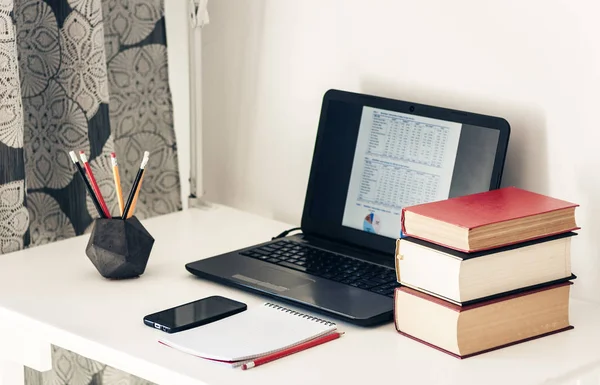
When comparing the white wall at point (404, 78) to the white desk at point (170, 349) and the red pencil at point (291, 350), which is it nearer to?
the white desk at point (170, 349)

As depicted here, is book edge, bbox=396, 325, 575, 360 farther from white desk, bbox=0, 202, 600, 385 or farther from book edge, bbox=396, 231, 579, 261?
book edge, bbox=396, 231, 579, 261

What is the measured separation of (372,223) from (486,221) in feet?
1.20

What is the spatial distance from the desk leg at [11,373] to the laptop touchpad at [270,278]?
31cm

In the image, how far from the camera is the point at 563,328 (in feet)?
3.45

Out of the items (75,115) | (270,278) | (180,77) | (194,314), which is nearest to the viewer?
(194,314)

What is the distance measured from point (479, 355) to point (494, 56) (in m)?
0.44

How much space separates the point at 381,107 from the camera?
130 cm

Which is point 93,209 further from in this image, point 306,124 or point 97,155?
point 306,124

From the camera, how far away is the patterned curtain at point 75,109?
1.31 metres

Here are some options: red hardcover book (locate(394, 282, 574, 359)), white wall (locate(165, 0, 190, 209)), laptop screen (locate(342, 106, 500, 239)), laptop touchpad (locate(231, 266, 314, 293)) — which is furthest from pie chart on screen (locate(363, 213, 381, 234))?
white wall (locate(165, 0, 190, 209))

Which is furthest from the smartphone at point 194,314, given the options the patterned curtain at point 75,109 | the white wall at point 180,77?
the white wall at point 180,77

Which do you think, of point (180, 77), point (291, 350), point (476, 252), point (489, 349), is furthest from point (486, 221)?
point (180, 77)

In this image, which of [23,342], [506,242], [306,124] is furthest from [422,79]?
[23,342]

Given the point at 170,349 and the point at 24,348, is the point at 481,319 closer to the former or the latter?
the point at 170,349
